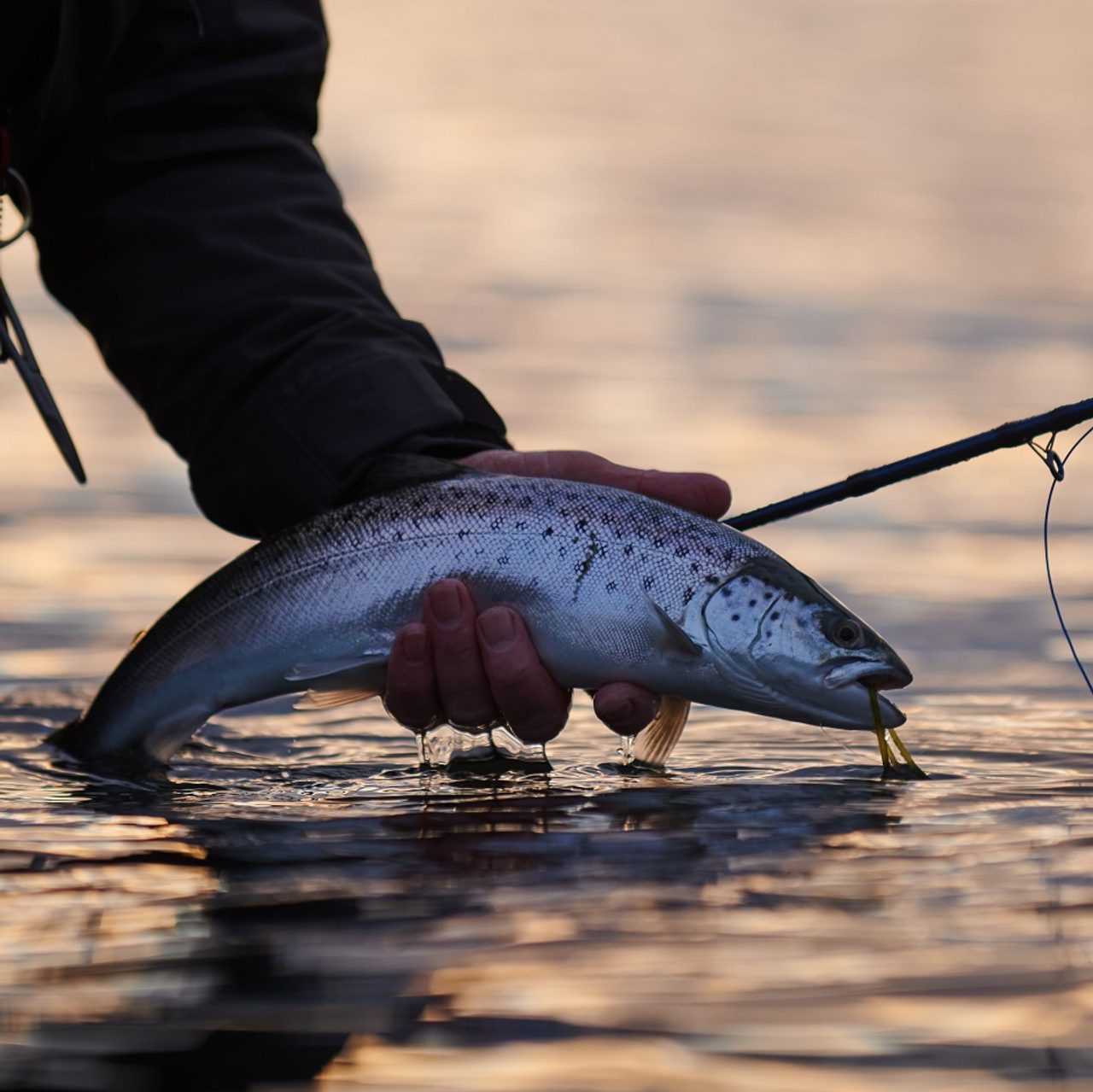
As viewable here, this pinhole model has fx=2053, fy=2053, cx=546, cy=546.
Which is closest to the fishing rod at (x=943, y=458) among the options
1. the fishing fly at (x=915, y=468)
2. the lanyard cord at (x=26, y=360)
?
the fishing fly at (x=915, y=468)

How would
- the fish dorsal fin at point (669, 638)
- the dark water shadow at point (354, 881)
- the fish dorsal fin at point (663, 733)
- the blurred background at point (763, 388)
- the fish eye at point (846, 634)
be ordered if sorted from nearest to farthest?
the dark water shadow at point (354, 881), the blurred background at point (763, 388), the fish dorsal fin at point (669, 638), the fish eye at point (846, 634), the fish dorsal fin at point (663, 733)

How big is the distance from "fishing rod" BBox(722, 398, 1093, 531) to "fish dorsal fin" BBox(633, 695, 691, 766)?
407mm

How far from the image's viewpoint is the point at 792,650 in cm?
404

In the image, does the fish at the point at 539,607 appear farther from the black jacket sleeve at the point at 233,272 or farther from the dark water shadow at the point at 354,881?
the black jacket sleeve at the point at 233,272

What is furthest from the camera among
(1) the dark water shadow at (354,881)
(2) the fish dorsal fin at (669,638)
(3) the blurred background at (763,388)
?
(2) the fish dorsal fin at (669,638)

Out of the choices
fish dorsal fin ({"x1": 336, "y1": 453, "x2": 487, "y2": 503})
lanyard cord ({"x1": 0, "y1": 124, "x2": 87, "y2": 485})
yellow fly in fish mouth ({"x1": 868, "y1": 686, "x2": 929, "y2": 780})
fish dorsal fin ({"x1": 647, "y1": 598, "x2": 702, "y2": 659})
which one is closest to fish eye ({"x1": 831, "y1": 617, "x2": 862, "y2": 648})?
yellow fly in fish mouth ({"x1": 868, "y1": 686, "x2": 929, "y2": 780})

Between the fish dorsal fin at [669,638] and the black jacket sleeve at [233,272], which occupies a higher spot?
the black jacket sleeve at [233,272]

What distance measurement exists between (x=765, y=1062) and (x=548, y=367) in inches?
275

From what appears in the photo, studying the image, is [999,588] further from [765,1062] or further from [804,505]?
[765,1062]

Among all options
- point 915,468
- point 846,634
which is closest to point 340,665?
point 846,634

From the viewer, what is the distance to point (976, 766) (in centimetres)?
431

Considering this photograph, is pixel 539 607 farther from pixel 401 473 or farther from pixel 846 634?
pixel 846 634

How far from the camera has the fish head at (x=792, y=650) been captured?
158 inches

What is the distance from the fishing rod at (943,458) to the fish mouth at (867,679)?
1.24 feet
